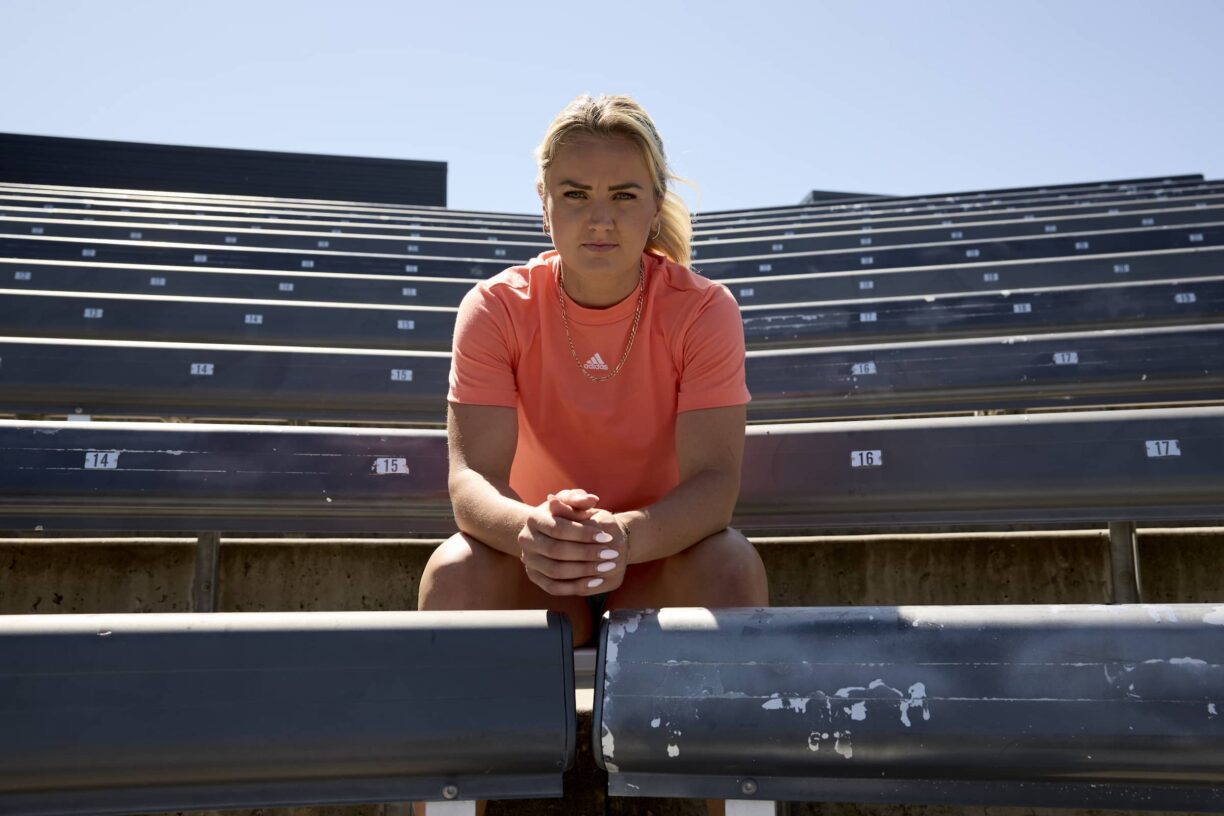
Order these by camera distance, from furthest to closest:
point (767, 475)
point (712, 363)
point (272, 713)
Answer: point (767, 475) → point (712, 363) → point (272, 713)

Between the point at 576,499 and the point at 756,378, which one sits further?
the point at 756,378

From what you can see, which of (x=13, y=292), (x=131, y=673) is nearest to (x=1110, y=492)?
(x=131, y=673)

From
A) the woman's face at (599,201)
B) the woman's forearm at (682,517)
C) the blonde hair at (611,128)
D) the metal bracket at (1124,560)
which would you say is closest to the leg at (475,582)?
the woman's forearm at (682,517)

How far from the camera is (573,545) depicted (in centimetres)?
91

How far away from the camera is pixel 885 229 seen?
4.57m

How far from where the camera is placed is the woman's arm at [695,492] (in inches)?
38.3

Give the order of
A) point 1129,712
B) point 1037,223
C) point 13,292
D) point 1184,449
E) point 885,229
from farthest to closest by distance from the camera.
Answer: point 885,229 → point 1037,223 → point 13,292 → point 1184,449 → point 1129,712

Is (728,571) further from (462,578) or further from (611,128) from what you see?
(611,128)

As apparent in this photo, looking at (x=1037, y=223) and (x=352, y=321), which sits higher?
(x=1037, y=223)

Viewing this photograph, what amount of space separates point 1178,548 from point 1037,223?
3.17m

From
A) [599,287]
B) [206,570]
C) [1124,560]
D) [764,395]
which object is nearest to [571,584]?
[599,287]

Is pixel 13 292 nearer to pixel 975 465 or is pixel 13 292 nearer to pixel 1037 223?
pixel 975 465

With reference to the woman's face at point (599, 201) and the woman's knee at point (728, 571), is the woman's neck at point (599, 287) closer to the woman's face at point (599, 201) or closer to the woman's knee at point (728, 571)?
the woman's face at point (599, 201)

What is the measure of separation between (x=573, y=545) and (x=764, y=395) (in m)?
1.21
